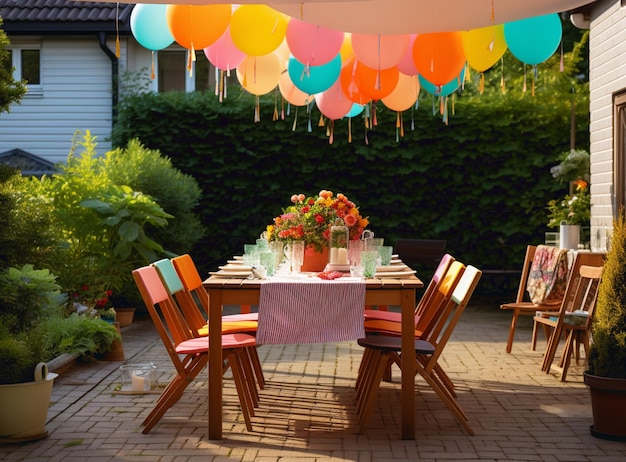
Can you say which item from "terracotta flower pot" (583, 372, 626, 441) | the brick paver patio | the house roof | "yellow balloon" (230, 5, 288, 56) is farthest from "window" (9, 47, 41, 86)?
"terracotta flower pot" (583, 372, 626, 441)

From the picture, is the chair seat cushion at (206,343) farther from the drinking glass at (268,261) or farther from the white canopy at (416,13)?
the white canopy at (416,13)

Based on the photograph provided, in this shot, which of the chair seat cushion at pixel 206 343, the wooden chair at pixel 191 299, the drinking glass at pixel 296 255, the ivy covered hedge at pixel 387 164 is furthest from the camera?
the ivy covered hedge at pixel 387 164

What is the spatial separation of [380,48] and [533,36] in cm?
108

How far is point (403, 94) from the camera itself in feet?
26.6

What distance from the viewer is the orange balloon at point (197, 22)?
617 centimetres

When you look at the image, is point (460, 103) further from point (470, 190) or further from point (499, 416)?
point (499, 416)

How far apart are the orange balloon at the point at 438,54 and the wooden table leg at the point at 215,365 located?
2.56 meters

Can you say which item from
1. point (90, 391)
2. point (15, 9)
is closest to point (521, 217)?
point (90, 391)

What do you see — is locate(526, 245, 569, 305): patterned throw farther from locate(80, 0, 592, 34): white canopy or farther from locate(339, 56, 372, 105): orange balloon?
locate(80, 0, 592, 34): white canopy

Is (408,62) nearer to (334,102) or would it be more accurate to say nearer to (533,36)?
(533,36)

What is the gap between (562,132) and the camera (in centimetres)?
1240

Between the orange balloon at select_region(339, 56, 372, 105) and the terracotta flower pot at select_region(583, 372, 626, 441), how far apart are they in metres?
3.27

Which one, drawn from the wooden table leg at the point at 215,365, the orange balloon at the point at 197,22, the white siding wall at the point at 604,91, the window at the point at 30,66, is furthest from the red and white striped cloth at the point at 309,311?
the window at the point at 30,66

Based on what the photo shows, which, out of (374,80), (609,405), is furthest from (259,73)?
(609,405)
